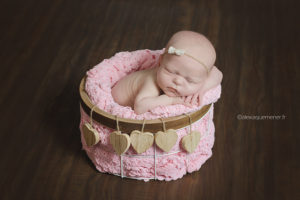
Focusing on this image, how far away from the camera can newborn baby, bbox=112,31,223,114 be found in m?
1.47

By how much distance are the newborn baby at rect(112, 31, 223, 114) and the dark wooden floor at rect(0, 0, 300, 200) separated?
304 millimetres

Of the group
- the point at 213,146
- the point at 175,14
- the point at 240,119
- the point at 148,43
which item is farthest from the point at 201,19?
the point at 213,146

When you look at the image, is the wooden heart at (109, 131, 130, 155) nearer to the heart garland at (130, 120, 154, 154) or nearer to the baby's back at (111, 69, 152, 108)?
the heart garland at (130, 120, 154, 154)

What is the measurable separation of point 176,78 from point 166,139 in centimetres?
21

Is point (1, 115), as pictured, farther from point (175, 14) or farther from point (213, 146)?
point (175, 14)

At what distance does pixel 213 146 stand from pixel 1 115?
91 cm

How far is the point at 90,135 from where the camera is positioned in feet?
5.13

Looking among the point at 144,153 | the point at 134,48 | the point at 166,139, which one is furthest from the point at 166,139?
the point at 134,48

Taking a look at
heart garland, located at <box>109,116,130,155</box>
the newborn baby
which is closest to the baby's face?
the newborn baby

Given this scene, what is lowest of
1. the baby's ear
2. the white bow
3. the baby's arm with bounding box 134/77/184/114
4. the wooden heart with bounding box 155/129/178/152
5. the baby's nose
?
the wooden heart with bounding box 155/129/178/152

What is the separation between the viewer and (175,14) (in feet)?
8.68

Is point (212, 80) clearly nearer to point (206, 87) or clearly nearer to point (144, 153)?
point (206, 87)

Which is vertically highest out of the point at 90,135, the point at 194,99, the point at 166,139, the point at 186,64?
the point at 186,64

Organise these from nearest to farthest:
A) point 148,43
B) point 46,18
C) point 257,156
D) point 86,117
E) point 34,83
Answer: point 86,117 < point 257,156 < point 34,83 < point 148,43 < point 46,18
